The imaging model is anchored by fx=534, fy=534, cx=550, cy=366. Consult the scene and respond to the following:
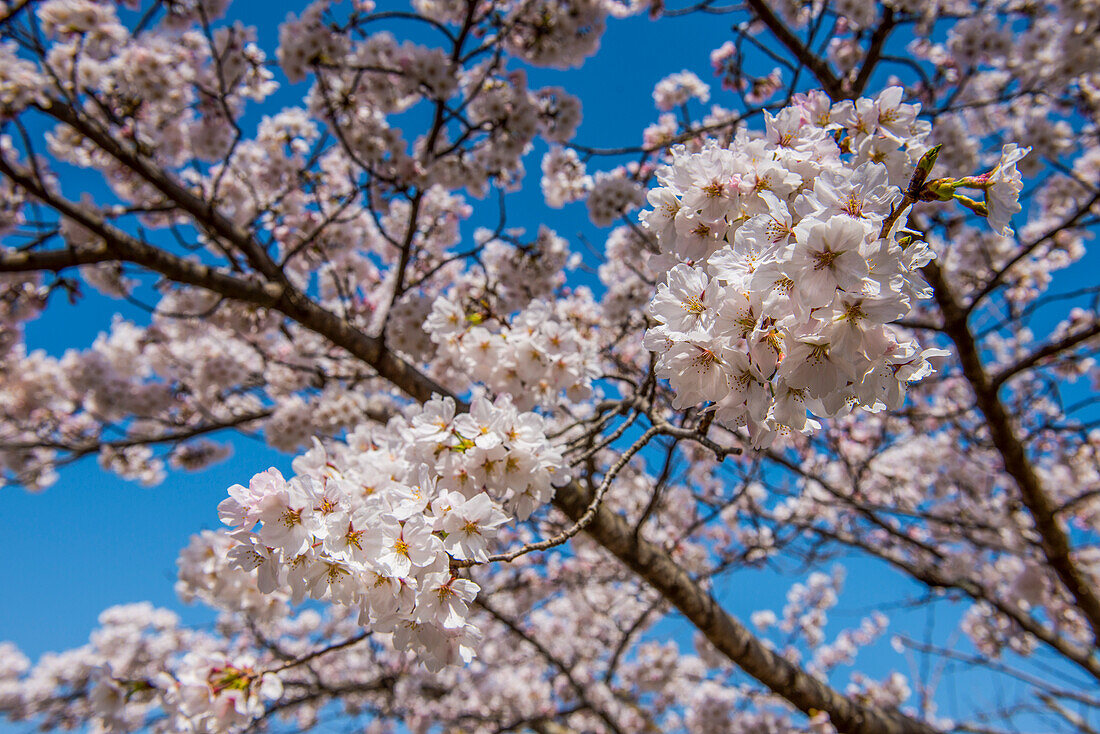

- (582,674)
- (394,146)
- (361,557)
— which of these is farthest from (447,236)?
(582,674)

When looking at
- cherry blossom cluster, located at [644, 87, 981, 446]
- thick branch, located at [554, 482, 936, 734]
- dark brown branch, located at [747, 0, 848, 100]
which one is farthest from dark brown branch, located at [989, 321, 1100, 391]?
cherry blossom cluster, located at [644, 87, 981, 446]

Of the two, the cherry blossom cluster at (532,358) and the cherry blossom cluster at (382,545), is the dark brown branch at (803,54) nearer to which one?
the cherry blossom cluster at (532,358)

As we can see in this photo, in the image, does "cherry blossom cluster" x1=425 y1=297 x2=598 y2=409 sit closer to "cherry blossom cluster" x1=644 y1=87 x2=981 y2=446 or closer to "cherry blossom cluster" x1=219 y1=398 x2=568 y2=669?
"cherry blossom cluster" x1=219 y1=398 x2=568 y2=669

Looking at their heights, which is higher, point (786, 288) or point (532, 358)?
point (532, 358)

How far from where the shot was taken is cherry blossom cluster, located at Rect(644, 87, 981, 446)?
0.96 m

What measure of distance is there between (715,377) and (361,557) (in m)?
0.97

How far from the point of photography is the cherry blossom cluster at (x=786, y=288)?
96 cm

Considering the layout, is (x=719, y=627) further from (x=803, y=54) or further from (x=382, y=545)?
(x=803, y=54)

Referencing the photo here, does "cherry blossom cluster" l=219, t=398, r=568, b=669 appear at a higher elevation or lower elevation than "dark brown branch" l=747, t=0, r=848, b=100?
lower

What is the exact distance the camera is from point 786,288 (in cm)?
101

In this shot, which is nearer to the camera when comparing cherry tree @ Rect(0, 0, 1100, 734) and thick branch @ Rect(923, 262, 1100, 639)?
cherry tree @ Rect(0, 0, 1100, 734)

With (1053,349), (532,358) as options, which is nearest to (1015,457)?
(1053,349)

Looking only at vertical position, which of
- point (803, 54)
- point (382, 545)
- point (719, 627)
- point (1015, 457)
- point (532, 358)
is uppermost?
point (803, 54)

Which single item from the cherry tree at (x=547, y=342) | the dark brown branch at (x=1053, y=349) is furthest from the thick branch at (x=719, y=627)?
the dark brown branch at (x=1053, y=349)
